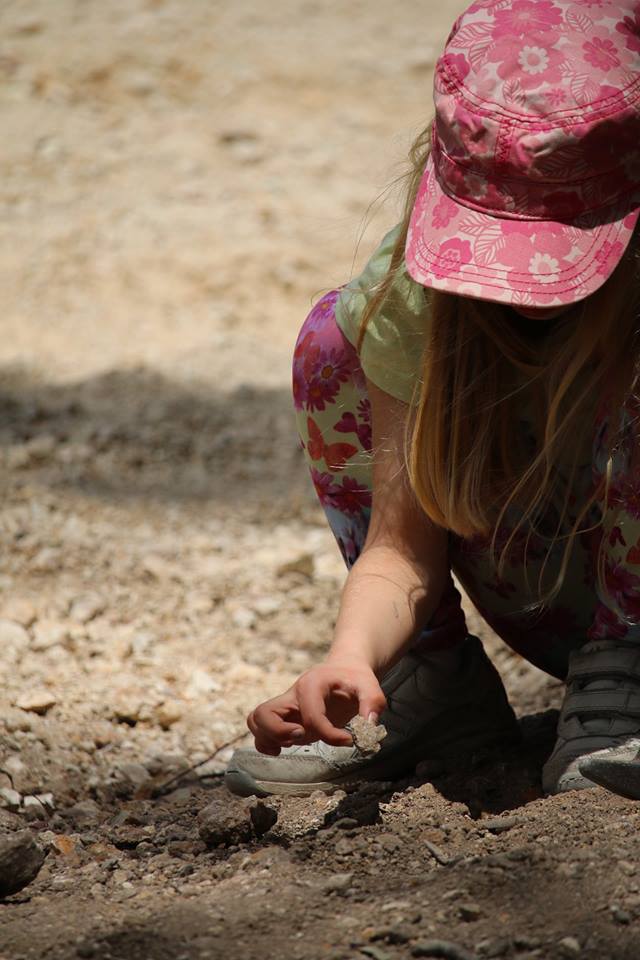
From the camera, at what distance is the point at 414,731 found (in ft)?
6.50

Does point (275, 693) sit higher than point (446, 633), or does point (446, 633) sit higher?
point (446, 633)

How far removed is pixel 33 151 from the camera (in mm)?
5191

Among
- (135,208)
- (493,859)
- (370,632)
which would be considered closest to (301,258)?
(135,208)

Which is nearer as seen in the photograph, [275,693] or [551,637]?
[551,637]

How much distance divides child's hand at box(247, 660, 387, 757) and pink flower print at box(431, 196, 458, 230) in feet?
1.78

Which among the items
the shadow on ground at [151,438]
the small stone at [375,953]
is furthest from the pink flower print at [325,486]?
the shadow on ground at [151,438]

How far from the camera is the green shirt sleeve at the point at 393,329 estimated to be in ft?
5.68

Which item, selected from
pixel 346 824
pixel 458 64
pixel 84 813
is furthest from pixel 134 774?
pixel 458 64

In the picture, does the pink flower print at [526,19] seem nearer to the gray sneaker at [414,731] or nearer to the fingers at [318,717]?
the fingers at [318,717]

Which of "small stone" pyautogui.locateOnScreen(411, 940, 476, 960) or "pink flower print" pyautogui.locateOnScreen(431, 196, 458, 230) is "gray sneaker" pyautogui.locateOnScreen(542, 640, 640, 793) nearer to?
"small stone" pyautogui.locateOnScreen(411, 940, 476, 960)

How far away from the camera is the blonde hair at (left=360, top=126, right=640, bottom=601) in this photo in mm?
1631

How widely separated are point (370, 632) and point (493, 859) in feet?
1.11

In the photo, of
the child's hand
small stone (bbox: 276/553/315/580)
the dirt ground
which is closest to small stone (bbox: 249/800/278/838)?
the dirt ground

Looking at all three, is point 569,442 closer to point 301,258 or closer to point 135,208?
point 301,258
